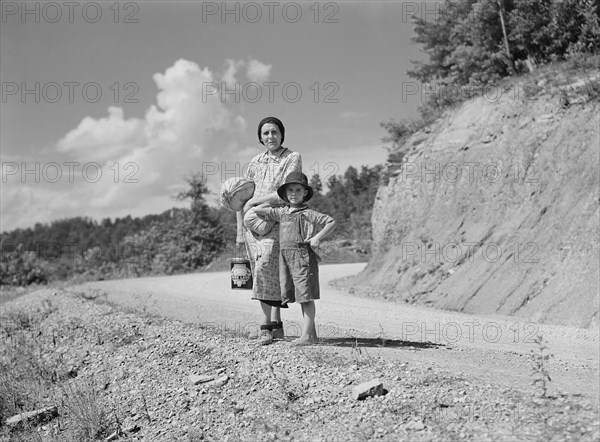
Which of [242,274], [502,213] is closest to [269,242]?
[242,274]

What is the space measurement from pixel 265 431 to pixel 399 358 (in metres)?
1.74

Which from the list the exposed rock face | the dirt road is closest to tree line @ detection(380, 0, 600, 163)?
the exposed rock face

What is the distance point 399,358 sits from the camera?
5.17 m

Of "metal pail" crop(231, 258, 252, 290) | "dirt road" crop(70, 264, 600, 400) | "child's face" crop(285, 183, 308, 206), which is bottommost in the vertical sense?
"dirt road" crop(70, 264, 600, 400)

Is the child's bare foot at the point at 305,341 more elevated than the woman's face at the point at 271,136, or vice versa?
the woman's face at the point at 271,136

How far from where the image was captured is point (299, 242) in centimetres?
593

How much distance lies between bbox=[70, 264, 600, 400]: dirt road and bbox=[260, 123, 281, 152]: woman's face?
2329mm

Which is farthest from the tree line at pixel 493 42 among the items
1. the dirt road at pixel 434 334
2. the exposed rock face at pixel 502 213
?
the dirt road at pixel 434 334

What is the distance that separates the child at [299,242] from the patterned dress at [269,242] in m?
0.12

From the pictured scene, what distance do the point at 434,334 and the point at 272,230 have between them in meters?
2.94

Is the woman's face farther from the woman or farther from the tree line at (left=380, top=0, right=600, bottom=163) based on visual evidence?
the tree line at (left=380, top=0, right=600, bottom=163)

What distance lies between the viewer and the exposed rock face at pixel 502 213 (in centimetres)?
980

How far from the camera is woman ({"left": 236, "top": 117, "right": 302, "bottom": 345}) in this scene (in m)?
6.14

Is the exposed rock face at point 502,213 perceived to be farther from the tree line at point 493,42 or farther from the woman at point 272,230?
the woman at point 272,230
